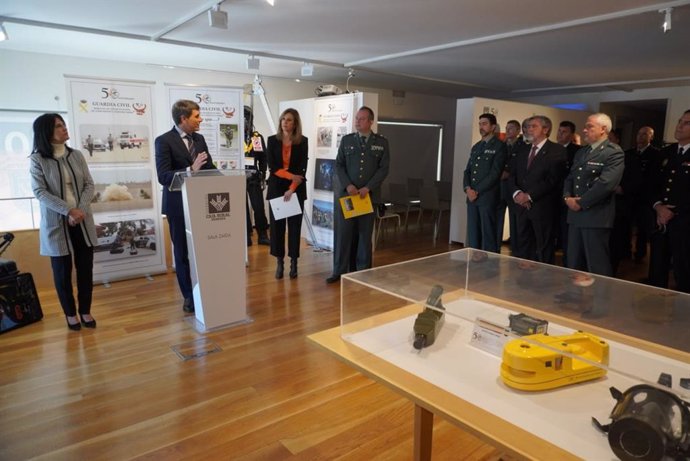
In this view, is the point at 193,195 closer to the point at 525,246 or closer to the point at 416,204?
the point at 525,246

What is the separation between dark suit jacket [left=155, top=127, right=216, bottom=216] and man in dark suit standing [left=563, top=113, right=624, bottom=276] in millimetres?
2918

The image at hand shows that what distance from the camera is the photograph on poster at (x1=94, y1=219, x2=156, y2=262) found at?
14.7 ft

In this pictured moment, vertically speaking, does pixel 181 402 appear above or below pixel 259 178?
below

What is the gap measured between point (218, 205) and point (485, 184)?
2.72m

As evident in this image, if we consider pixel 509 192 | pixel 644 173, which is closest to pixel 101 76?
pixel 509 192

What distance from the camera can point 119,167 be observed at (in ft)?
14.9

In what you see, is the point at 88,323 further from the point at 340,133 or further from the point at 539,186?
the point at 539,186

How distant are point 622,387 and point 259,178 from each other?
578 cm

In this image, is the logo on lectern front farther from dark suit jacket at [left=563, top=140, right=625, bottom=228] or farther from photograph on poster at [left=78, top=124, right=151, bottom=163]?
dark suit jacket at [left=563, top=140, right=625, bottom=228]

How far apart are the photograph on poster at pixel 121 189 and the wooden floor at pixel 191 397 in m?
1.11

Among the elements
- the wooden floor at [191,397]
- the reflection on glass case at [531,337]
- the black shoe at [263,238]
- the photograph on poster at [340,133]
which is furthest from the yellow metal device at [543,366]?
the black shoe at [263,238]

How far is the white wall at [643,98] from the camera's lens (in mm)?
7340

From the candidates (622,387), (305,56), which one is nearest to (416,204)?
(305,56)

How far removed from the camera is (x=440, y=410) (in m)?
1.18
